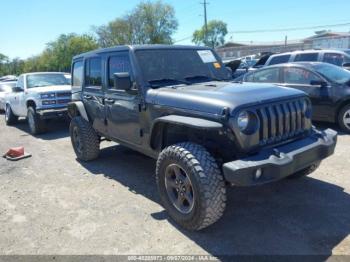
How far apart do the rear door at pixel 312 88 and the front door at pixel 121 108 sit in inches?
174

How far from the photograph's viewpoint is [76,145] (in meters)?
6.25

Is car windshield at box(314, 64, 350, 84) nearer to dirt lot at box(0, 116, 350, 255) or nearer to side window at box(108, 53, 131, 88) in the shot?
dirt lot at box(0, 116, 350, 255)

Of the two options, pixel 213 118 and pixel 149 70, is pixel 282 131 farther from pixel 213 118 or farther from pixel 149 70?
pixel 149 70

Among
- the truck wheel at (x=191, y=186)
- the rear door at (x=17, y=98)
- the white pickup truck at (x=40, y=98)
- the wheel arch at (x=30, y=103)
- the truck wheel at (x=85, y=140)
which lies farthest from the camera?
the rear door at (x=17, y=98)

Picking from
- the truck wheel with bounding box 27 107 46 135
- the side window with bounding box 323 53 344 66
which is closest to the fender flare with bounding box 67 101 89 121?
the truck wheel with bounding box 27 107 46 135

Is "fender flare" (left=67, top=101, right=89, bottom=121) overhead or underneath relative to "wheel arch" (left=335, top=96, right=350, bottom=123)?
overhead

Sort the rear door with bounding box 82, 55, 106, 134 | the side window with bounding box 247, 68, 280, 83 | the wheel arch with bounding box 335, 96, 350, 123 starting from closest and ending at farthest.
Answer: the rear door with bounding box 82, 55, 106, 134 < the wheel arch with bounding box 335, 96, 350, 123 < the side window with bounding box 247, 68, 280, 83

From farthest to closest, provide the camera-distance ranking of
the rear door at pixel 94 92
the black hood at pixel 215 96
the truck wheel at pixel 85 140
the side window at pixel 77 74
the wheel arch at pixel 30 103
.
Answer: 1. the wheel arch at pixel 30 103
2. the side window at pixel 77 74
3. the truck wheel at pixel 85 140
4. the rear door at pixel 94 92
5. the black hood at pixel 215 96

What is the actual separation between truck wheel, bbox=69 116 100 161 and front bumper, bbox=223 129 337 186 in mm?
3380

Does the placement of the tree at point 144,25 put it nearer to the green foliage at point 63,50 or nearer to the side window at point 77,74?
the green foliage at point 63,50

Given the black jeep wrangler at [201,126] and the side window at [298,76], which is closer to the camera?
the black jeep wrangler at [201,126]

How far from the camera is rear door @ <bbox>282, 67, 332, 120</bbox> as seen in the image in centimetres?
699

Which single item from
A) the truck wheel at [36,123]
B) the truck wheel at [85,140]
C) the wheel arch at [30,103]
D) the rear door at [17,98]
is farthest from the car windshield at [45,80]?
the truck wheel at [85,140]

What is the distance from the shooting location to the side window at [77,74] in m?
6.01
